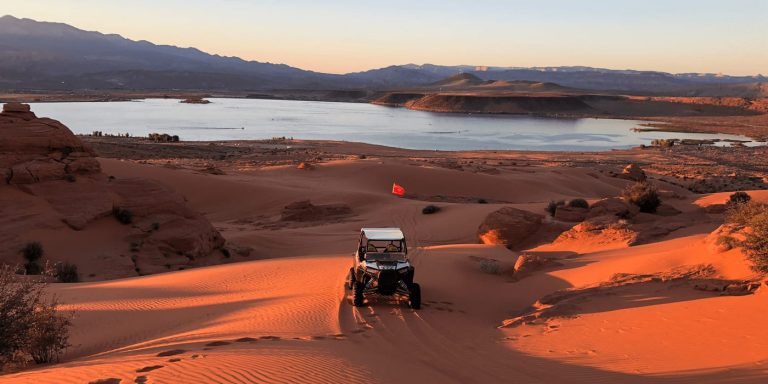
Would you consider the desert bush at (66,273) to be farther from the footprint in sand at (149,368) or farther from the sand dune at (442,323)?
the footprint in sand at (149,368)

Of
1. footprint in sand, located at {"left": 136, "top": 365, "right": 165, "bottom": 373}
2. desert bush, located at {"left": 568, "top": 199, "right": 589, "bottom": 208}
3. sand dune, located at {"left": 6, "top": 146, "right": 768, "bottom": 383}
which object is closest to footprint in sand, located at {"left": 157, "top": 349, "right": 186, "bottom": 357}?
sand dune, located at {"left": 6, "top": 146, "right": 768, "bottom": 383}

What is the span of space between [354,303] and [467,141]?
66.8 meters

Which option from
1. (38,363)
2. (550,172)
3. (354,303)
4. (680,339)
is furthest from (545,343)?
(550,172)

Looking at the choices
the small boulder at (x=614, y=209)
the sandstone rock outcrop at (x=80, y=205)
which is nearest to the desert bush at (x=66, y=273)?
the sandstone rock outcrop at (x=80, y=205)

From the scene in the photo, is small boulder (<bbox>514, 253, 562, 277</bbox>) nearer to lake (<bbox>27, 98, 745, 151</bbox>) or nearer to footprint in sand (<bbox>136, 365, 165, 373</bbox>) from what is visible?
footprint in sand (<bbox>136, 365, 165, 373</bbox>)

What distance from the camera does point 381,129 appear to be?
90125mm

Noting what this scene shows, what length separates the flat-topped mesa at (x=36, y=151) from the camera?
60.1 feet

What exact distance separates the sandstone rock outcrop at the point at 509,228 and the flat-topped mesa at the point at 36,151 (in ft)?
43.1

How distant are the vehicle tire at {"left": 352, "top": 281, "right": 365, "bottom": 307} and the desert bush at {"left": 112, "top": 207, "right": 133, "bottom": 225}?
1036 centimetres

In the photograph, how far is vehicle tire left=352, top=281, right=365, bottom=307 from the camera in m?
11.2

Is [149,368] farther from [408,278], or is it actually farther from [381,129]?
[381,129]

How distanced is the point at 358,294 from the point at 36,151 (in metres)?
13.7

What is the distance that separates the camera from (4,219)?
1681 centimetres

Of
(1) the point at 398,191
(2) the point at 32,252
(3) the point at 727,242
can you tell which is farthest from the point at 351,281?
(1) the point at 398,191
